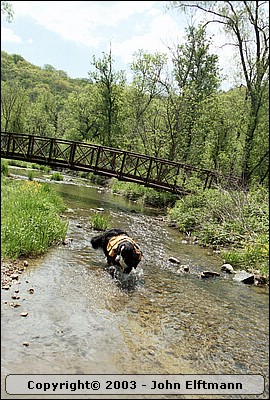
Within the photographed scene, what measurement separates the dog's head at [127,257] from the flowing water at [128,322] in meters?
0.36

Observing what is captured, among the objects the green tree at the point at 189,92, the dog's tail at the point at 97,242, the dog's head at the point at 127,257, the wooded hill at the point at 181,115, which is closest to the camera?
the dog's head at the point at 127,257

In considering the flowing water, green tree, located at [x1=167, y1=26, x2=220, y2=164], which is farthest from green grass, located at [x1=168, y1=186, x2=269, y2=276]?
green tree, located at [x1=167, y1=26, x2=220, y2=164]

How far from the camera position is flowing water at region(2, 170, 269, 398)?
11.5 feet

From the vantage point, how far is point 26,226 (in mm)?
6707

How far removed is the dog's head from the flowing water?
36 centimetres

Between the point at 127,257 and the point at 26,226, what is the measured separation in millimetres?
2079

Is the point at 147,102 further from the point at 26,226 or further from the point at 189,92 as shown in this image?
the point at 26,226

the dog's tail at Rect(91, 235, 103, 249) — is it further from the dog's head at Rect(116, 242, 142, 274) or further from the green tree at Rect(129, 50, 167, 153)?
the green tree at Rect(129, 50, 167, 153)

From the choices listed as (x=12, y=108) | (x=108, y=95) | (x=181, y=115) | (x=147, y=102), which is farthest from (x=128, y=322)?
(x=12, y=108)

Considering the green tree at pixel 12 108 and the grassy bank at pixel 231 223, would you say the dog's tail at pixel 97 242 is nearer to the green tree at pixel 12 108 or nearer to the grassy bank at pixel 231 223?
the grassy bank at pixel 231 223

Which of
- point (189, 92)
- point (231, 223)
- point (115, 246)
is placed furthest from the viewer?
point (189, 92)

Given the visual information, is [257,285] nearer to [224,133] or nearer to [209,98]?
[224,133]

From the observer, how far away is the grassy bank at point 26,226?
601cm

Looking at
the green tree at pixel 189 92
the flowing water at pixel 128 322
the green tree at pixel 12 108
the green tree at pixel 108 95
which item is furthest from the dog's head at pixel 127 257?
the green tree at pixel 12 108
